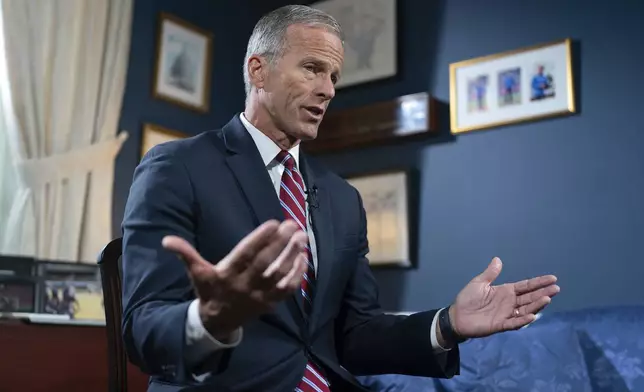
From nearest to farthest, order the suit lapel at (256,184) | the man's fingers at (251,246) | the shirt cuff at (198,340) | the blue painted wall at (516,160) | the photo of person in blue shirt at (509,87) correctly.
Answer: the man's fingers at (251,246)
the shirt cuff at (198,340)
the suit lapel at (256,184)
the blue painted wall at (516,160)
the photo of person in blue shirt at (509,87)

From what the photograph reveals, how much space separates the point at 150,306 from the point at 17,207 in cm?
183

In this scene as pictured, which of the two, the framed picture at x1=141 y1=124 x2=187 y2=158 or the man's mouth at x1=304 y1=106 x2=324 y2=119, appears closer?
the man's mouth at x1=304 y1=106 x2=324 y2=119

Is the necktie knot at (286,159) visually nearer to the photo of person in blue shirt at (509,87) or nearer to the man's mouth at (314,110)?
the man's mouth at (314,110)

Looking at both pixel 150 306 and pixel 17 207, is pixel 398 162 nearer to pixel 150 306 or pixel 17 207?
pixel 17 207

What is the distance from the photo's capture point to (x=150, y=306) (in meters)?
1.08

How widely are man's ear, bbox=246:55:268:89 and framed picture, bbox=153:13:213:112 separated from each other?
6.24 ft

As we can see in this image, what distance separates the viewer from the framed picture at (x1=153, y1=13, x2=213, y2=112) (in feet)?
10.9

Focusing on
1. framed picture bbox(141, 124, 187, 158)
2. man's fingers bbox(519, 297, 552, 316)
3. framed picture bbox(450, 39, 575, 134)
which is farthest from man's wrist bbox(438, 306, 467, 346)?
framed picture bbox(141, 124, 187, 158)

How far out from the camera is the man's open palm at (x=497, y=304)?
130 centimetres

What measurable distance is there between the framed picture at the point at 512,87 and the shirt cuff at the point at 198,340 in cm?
218

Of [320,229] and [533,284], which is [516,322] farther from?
[320,229]

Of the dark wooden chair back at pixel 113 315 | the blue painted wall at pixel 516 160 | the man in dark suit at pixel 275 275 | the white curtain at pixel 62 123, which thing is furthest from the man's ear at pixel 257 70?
the blue painted wall at pixel 516 160

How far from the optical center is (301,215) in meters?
1.38

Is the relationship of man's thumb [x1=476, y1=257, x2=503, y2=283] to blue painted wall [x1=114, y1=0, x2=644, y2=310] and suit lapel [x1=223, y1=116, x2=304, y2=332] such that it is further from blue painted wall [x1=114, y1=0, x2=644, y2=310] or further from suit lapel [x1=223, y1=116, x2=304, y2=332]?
blue painted wall [x1=114, y1=0, x2=644, y2=310]
